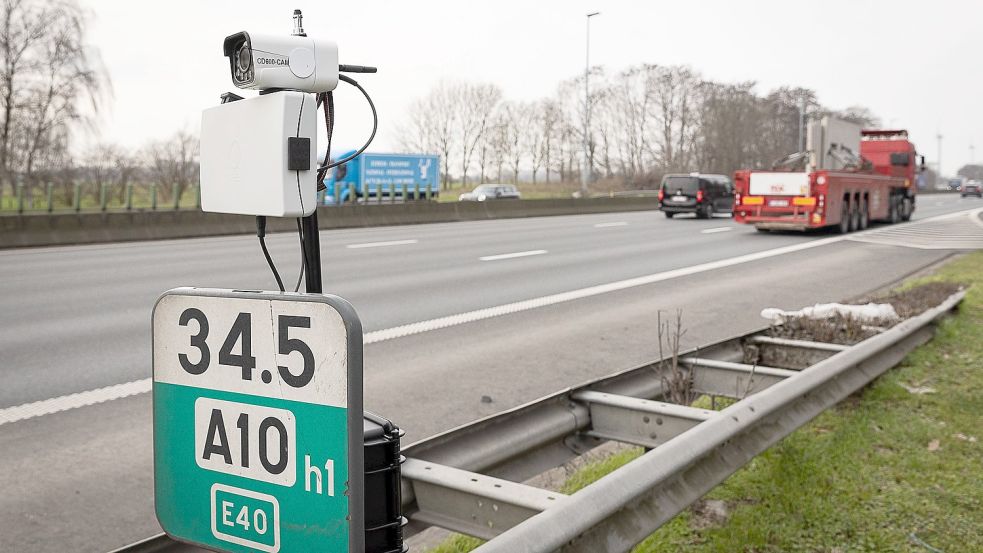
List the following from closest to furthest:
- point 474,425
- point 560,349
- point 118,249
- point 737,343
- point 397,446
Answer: point 397,446
point 474,425
point 737,343
point 560,349
point 118,249

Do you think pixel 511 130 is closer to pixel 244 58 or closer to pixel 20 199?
pixel 20 199

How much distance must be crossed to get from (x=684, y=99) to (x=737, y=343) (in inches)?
3113

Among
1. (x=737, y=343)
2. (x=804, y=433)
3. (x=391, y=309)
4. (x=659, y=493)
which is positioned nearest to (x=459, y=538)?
(x=659, y=493)

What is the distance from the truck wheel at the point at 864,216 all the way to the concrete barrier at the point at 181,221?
11.8 m

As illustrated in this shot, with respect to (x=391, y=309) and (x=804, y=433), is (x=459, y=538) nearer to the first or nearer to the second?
(x=804, y=433)

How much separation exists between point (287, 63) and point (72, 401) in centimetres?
423

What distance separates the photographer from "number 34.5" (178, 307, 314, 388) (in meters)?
1.85

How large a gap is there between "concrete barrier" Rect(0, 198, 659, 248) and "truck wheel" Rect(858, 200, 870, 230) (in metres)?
11.8

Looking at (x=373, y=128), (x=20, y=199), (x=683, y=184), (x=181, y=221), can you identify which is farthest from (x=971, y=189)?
(x=373, y=128)

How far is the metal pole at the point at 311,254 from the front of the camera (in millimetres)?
2166

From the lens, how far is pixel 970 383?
17.7ft

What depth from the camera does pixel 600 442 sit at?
3.53m

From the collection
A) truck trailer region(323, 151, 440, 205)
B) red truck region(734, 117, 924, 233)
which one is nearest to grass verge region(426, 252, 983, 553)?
red truck region(734, 117, 924, 233)

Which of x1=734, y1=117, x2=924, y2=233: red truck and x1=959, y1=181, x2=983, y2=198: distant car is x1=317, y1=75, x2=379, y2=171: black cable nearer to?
x1=734, y1=117, x2=924, y2=233: red truck
